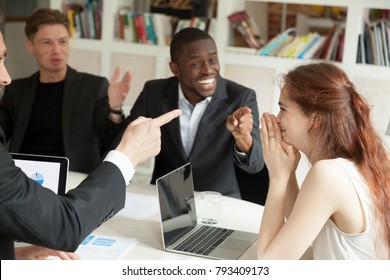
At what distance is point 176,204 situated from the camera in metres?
2.32

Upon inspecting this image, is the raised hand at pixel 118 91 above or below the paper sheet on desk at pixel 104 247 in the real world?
above

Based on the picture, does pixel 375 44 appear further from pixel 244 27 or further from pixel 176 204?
pixel 176 204

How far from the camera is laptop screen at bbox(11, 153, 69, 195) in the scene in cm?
226

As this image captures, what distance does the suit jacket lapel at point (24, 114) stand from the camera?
354cm

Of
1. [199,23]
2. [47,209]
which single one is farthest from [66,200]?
[199,23]

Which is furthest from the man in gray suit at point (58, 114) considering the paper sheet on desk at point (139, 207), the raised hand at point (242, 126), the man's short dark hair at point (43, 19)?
the raised hand at point (242, 126)

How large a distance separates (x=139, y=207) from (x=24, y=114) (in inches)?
48.8

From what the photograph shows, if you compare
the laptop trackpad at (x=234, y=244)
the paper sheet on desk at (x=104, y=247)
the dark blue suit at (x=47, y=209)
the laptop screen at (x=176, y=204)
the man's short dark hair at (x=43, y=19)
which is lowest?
the laptop trackpad at (x=234, y=244)

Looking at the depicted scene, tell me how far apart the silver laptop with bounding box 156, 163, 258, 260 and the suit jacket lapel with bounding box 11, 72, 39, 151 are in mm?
1429

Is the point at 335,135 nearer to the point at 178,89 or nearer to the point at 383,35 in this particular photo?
the point at 178,89

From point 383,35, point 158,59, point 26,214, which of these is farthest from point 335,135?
point 158,59

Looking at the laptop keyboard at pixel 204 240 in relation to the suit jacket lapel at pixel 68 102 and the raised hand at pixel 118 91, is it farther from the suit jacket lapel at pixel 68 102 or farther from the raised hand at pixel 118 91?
the suit jacket lapel at pixel 68 102

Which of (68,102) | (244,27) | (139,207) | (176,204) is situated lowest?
(139,207)

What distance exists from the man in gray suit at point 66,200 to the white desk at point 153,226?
1.55 feet
